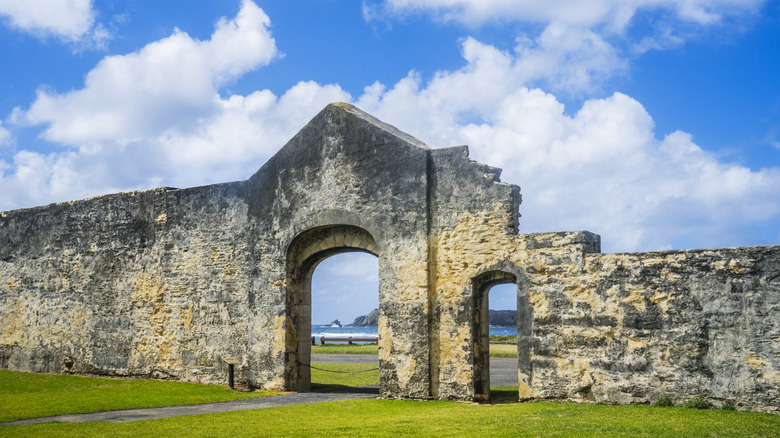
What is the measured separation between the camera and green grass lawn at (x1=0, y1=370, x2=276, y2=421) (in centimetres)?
1194

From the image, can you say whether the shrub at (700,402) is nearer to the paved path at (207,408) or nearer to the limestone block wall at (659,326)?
the limestone block wall at (659,326)

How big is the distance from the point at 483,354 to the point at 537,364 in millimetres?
1122

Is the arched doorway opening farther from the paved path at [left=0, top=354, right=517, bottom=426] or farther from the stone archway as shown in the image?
the stone archway

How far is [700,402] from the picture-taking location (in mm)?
10133

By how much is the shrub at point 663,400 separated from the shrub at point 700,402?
0.83ft

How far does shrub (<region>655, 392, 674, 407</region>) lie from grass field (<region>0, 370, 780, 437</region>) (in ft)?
0.54

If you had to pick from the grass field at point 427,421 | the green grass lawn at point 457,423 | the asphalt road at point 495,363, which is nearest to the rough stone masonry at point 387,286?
the grass field at point 427,421

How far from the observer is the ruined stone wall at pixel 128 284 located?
15.3 meters

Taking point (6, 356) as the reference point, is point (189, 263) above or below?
above

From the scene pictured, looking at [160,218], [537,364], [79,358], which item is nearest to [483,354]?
[537,364]

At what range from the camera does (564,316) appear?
448 inches

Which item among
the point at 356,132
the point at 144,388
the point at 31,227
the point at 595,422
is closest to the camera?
the point at 595,422

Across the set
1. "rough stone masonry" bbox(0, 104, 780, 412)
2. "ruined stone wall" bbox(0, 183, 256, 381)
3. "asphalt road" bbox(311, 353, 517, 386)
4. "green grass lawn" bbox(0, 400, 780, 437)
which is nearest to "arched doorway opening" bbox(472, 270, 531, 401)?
"rough stone masonry" bbox(0, 104, 780, 412)

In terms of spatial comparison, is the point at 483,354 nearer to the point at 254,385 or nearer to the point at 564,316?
the point at 564,316
